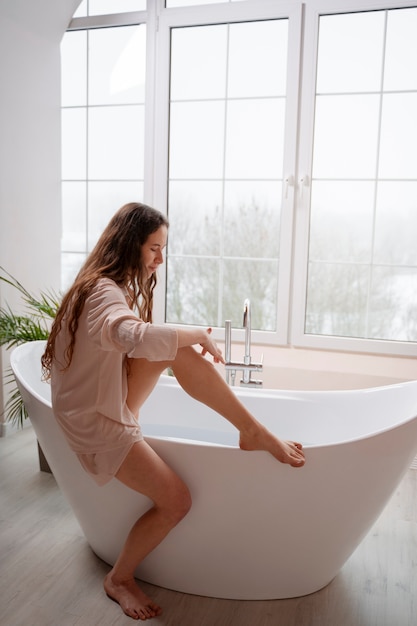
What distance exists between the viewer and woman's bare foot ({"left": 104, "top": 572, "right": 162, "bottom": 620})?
1.84 metres

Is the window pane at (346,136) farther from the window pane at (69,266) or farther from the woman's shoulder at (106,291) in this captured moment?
the woman's shoulder at (106,291)

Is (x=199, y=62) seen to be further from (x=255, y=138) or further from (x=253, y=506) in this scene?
(x=253, y=506)

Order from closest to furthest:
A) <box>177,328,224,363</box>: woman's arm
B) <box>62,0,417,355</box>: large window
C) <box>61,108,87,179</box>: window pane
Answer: <box>177,328,224,363</box>: woman's arm
<box>62,0,417,355</box>: large window
<box>61,108,87,179</box>: window pane

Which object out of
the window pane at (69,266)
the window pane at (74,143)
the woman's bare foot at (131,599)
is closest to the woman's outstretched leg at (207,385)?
the woman's bare foot at (131,599)

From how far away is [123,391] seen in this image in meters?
1.89

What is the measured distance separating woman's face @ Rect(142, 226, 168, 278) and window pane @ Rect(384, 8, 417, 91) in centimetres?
185

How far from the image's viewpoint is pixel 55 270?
3.71m

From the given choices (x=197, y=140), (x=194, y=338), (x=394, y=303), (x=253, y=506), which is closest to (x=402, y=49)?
(x=197, y=140)

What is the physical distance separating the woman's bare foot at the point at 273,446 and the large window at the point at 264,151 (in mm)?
1620

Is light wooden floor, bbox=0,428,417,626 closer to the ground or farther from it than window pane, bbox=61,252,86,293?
closer to the ground

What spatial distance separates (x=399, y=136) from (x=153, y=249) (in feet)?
5.98

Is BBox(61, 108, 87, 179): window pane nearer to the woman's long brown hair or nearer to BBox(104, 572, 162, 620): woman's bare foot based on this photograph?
the woman's long brown hair

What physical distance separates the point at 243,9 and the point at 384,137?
1.04 metres

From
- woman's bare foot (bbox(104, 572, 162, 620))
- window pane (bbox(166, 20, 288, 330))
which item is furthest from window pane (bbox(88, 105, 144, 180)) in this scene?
woman's bare foot (bbox(104, 572, 162, 620))
